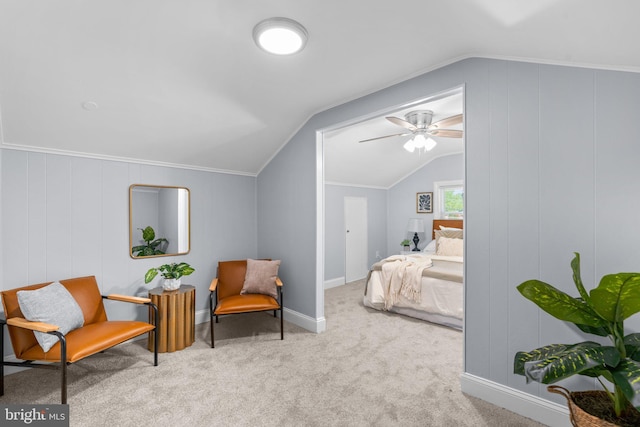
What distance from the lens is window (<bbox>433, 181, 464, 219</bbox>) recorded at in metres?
6.32

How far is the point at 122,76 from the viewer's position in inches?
90.4

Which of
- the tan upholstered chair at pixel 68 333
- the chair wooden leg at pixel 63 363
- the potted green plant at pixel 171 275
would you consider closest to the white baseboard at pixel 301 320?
the potted green plant at pixel 171 275

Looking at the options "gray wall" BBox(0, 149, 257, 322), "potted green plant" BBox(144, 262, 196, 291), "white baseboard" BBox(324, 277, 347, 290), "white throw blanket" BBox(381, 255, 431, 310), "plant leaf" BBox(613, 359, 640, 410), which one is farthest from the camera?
"white baseboard" BBox(324, 277, 347, 290)

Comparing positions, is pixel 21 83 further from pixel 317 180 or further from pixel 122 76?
pixel 317 180

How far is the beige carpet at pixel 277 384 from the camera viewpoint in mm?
2034

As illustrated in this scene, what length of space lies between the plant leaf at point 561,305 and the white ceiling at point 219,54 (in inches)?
49.7

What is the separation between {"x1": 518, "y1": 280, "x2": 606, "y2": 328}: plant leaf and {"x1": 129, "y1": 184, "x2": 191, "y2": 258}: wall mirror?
11.5 ft

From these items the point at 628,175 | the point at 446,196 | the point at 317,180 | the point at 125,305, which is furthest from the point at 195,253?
the point at 446,196

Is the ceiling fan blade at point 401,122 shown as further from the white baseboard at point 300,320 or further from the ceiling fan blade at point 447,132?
the white baseboard at point 300,320

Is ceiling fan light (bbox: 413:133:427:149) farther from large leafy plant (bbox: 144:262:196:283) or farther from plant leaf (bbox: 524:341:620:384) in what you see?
large leafy plant (bbox: 144:262:196:283)

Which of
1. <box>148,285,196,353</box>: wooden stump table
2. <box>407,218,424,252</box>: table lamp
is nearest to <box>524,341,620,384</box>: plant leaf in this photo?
<box>148,285,196,353</box>: wooden stump table

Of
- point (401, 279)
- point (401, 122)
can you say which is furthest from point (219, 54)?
point (401, 279)

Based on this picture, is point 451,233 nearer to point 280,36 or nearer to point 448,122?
point 448,122

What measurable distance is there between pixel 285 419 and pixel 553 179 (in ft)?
7.74
